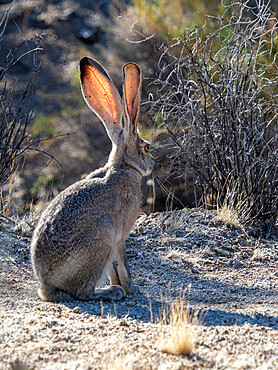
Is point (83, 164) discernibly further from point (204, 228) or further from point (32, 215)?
point (204, 228)

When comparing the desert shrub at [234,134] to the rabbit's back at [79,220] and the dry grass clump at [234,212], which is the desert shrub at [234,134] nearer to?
the dry grass clump at [234,212]

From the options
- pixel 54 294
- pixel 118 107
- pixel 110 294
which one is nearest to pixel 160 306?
pixel 110 294

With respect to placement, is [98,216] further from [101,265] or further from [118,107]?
[118,107]

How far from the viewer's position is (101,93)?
15.3ft

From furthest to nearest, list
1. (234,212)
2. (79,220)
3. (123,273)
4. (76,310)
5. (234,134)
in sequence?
(234,134), (234,212), (123,273), (79,220), (76,310)

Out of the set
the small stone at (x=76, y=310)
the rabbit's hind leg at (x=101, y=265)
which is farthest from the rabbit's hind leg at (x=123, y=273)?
the small stone at (x=76, y=310)

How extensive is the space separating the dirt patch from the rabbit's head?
3.75ft

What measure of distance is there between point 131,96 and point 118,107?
0.45 ft

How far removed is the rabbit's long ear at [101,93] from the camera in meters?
4.57

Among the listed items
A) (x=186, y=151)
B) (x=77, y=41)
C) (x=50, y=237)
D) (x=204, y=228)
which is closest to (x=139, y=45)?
(x=77, y=41)

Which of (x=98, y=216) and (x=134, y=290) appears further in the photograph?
(x=134, y=290)

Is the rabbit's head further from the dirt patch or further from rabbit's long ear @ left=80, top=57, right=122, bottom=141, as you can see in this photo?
the dirt patch

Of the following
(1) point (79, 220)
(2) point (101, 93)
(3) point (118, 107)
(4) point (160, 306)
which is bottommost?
(4) point (160, 306)

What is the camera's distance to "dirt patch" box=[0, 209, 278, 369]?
288 cm
